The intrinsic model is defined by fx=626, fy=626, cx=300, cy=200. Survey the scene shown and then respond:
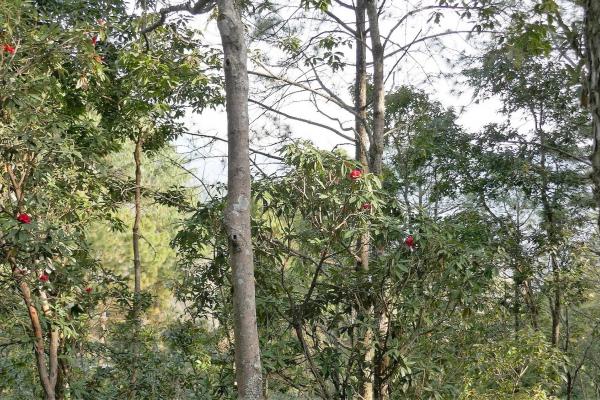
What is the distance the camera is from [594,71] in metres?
1.07

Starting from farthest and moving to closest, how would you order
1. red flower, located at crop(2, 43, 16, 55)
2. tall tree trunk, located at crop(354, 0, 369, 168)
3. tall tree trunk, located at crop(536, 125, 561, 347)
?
tall tree trunk, located at crop(536, 125, 561, 347) < tall tree trunk, located at crop(354, 0, 369, 168) < red flower, located at crop(2, 43, 16, 55)

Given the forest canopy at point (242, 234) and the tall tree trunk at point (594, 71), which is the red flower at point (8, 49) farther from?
the tall tree trunk at point (594, 71)

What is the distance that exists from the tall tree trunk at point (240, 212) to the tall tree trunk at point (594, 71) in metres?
1.66

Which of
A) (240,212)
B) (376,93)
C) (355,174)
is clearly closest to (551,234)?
(376,93)

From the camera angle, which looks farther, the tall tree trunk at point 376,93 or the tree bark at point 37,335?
the tall tree trunk at point 376,93

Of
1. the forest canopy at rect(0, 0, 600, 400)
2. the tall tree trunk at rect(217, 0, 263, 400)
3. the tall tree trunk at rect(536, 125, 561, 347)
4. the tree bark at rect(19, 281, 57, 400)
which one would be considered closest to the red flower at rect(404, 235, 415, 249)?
the forest canopy at rect(0, 0, 600, 400)

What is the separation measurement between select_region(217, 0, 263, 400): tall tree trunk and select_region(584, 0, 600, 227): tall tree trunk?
1659mm

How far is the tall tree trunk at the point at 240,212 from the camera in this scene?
2480 millimetres

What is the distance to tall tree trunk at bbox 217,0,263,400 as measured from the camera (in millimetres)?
2480

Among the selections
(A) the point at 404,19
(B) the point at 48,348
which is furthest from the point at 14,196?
(A) the point at 404,19

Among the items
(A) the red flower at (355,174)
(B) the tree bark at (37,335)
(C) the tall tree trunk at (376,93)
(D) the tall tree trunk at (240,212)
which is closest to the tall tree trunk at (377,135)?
(C) the tall tree trunk at (376,93)

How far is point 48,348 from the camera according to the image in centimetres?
429

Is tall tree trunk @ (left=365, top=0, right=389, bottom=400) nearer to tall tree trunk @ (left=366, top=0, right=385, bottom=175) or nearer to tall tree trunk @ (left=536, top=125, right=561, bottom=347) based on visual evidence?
tall tree trunk @ (left=366, top=0, right=385, bottom=175)

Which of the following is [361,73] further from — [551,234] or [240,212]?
[551,234]
